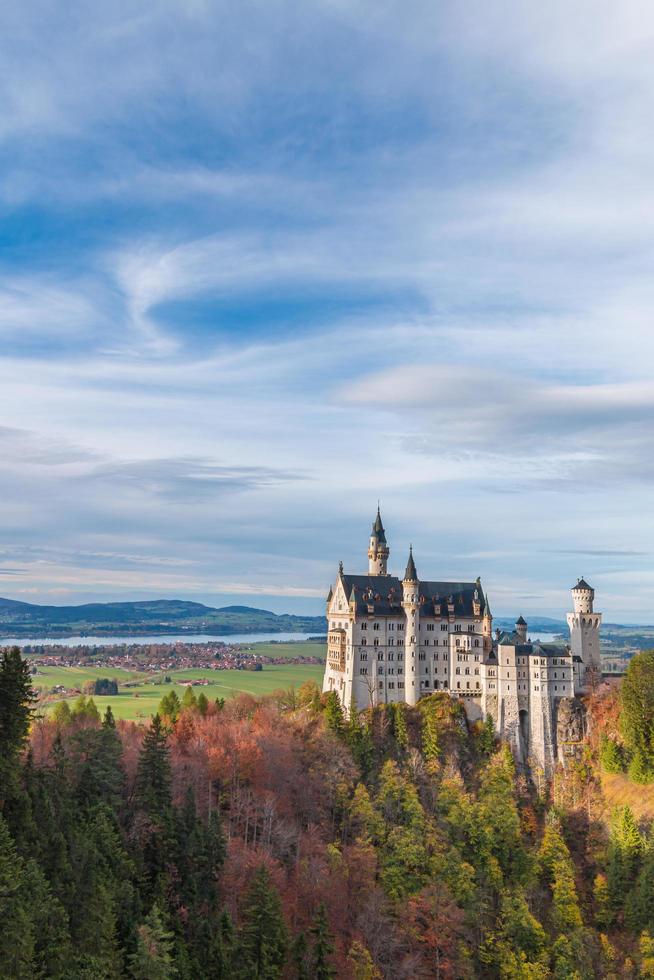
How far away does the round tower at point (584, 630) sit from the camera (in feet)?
423

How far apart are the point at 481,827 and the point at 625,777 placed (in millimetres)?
23088

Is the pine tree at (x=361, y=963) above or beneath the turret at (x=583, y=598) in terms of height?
beneath

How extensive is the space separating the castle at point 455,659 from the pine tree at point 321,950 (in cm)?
5051

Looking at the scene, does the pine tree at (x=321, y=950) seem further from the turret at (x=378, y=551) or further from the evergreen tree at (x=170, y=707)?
the turret at (x=378, y=551)

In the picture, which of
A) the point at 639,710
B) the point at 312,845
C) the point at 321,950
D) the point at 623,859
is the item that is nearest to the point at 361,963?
the point at 321,950

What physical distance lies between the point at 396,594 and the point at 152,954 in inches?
3116

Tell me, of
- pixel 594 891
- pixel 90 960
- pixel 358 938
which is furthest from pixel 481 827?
pixel 90 960

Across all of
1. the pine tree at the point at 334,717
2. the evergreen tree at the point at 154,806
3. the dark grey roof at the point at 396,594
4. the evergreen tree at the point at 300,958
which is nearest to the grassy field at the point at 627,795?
the dark grey roof at the point at 396,594

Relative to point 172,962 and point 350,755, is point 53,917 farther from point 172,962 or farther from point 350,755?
point 350,755

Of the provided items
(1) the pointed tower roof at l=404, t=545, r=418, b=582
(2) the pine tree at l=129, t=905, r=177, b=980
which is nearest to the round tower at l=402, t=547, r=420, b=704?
(1) the pointed tower roof at l=404, t=545, r=418, b=582

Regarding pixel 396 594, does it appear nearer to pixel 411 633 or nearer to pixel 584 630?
pixel 411 633

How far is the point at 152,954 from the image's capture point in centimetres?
5356

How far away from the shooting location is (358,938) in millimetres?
80125

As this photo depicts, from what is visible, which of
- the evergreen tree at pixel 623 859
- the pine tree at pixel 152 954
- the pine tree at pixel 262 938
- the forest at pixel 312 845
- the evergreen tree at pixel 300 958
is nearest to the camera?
the pine tree at pixel 152 954
